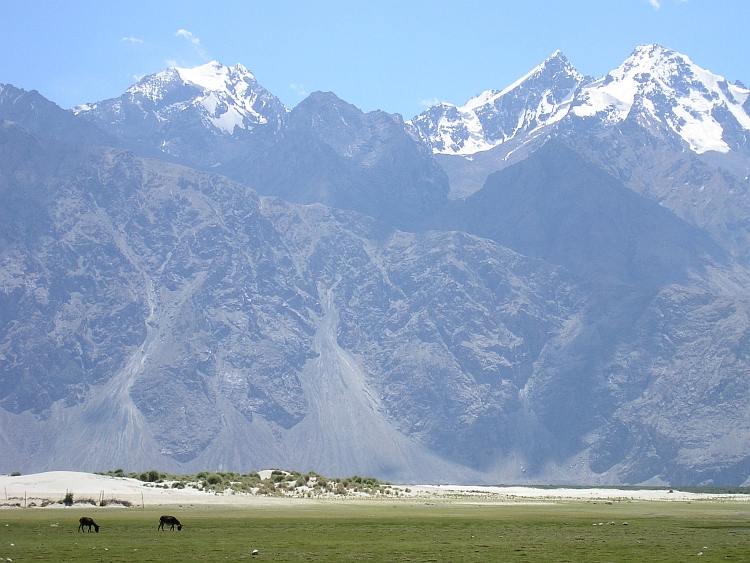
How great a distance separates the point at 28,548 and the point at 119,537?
704 centimetres

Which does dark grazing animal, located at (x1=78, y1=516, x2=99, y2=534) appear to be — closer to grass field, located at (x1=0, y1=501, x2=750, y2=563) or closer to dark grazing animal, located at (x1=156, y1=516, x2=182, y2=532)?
grass field, located at (x1=0, y1=501, x2=750, y2=563)

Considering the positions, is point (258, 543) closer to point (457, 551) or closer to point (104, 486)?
point (457, 551)

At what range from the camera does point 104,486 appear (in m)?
85.2

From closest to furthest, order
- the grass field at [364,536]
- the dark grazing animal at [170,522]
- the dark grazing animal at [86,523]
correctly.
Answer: the grass field at [364,536] < the dark grazing animal at [86,523] < the dark grazing animal at [170,522]

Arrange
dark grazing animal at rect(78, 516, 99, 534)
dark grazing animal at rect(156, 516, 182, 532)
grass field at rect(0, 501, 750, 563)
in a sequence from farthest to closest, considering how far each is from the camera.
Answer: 1. dark grazing animal at rect(156, 516, 182, 532)
2. dark grazing animal at rect(78, 516, 99, 534)
3. grass field at rect(0, 501, 750, 563)

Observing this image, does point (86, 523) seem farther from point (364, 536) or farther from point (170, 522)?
point (364, 536)

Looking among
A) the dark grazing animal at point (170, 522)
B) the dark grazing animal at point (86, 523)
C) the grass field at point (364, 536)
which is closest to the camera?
the grass field at point (364, 536)

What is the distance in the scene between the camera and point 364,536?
59.7 m

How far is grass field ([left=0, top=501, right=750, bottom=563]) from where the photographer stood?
50250mm

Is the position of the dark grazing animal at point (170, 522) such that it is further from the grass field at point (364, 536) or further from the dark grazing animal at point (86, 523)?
the dark grazing animal at point (86, 523)

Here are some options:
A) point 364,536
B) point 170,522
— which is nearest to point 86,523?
point 170,522

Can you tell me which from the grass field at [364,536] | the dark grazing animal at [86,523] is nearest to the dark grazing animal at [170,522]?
the grass field at [364,536]

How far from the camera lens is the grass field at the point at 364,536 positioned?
1978 inches

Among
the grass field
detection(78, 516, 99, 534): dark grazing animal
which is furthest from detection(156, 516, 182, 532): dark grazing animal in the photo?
detection(78, 516, 99, 534): dark grazing animal
